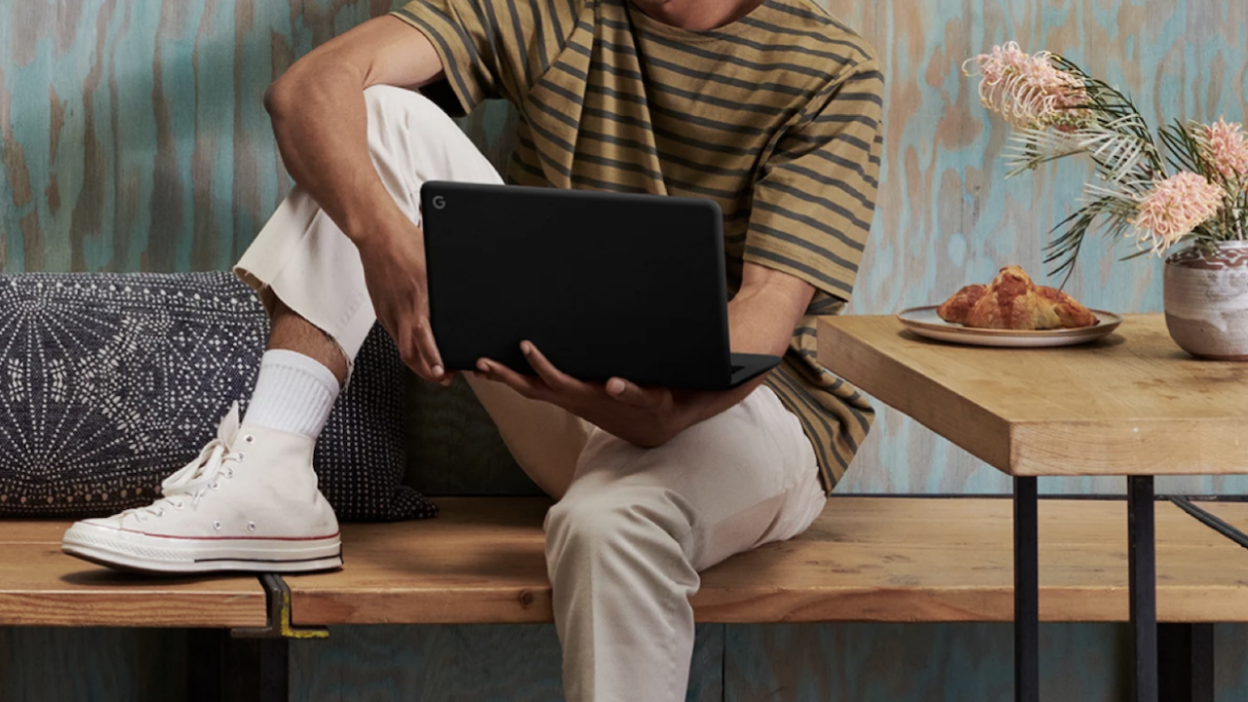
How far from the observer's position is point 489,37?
4.88 ft

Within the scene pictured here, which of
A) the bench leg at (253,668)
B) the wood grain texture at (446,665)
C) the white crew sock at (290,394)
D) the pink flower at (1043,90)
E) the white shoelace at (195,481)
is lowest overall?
the wood grain texture at (446,665)

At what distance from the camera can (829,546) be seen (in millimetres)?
1439

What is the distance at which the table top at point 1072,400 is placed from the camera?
81 centimetres

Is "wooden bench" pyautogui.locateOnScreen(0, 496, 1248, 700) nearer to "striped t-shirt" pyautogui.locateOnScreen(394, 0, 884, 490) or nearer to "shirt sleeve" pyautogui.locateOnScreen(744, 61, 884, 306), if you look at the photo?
"striped t-shirt" pyautogui.locateOnScreen(394, 0, 884, 490)

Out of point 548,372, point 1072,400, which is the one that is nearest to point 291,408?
point 548,372

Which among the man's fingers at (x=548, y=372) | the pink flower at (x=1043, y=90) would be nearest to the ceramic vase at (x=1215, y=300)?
the pink flower at (x=1043, y=90)

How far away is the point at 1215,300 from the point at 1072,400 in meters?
0.23

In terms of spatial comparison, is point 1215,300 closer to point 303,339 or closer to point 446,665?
point 303,339

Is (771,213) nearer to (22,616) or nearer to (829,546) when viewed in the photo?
(829,546)

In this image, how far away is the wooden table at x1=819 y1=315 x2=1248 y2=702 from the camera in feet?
2.66

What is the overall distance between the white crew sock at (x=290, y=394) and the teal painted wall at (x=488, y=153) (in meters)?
0.46

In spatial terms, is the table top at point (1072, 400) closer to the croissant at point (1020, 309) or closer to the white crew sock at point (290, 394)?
the croissant at point (1020, 309)

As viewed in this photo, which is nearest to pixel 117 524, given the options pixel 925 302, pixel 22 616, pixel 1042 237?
pixel 22 616

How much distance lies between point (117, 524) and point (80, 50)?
746 millimetres
